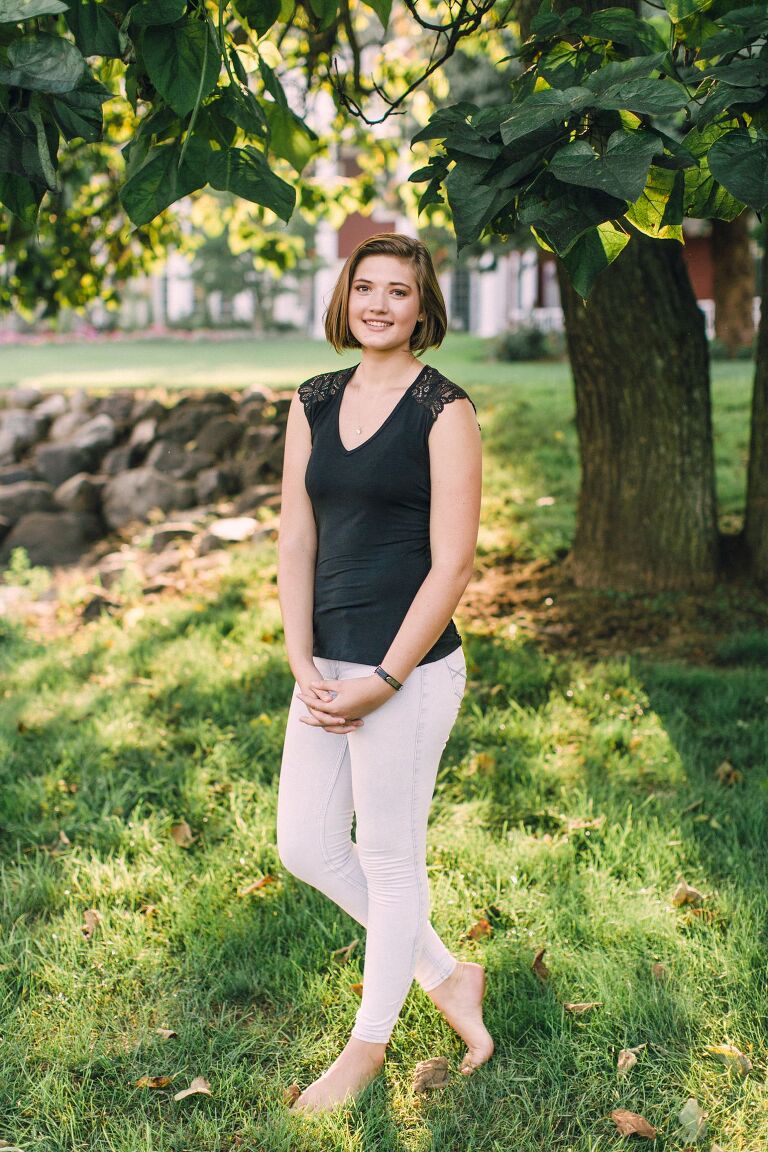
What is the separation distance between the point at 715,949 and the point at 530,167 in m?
2.40

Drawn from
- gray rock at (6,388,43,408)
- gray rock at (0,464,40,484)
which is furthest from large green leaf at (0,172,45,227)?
gray rock at (6,388,43,408)

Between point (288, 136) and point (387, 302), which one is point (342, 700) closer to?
point (387, 302)

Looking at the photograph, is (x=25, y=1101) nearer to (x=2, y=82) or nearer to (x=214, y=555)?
(x=2, y=82)

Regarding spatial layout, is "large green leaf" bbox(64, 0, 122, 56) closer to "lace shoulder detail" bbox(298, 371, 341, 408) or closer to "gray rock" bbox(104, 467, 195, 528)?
"lace shoulder detail" bbox(298, 371, 341, 408)

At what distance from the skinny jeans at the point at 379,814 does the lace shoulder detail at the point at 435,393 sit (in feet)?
2.00

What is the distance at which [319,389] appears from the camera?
9.00 ft

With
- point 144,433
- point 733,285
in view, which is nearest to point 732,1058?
point 144,433

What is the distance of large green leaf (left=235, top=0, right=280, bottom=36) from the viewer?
2.61 metres

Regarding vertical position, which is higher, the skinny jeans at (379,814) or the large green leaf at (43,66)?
the large green leaf at (43,66)

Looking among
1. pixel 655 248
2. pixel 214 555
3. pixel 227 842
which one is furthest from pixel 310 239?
pixel 227 842

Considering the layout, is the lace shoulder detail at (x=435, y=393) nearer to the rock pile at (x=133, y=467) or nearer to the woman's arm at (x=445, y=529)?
the woman's arm at (x=445, y=529)

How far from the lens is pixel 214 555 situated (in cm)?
841

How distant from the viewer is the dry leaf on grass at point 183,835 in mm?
4051

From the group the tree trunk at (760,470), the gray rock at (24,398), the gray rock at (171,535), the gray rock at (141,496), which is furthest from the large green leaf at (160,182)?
the gray rock at (24,398)
